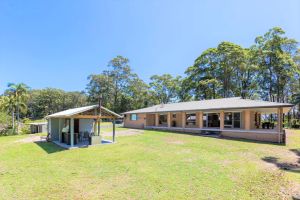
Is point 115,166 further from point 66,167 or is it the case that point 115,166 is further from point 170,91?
point 170,91

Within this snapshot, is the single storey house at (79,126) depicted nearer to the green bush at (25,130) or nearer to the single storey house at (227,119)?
the single storey house at (227,119)

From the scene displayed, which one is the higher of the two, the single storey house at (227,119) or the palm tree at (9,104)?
the palm tree at (9,104)

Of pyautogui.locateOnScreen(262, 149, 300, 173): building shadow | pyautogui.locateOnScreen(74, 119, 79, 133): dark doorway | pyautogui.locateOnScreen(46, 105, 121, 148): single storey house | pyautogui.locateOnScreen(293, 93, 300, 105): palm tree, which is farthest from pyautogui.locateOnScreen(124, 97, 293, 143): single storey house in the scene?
pyautogui.locateOnScreen(293, 93, 300, 105): palm tree

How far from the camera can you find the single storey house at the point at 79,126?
12.2 metres

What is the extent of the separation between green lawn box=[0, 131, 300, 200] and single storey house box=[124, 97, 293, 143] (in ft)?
15.8

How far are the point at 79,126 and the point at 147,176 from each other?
10.7m

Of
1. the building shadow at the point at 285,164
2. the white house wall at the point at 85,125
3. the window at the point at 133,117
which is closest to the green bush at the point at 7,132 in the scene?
the white house wall at the point at 85,125

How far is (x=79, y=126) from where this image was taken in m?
15.2

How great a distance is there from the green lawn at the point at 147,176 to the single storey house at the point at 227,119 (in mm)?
4818

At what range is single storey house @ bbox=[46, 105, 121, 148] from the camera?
1223 centimetres

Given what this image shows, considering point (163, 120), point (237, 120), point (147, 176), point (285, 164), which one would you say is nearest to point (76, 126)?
point (147, 176)

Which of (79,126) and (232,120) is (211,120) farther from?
(79,126)

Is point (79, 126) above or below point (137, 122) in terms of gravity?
above

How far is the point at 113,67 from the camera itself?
5084 cm
